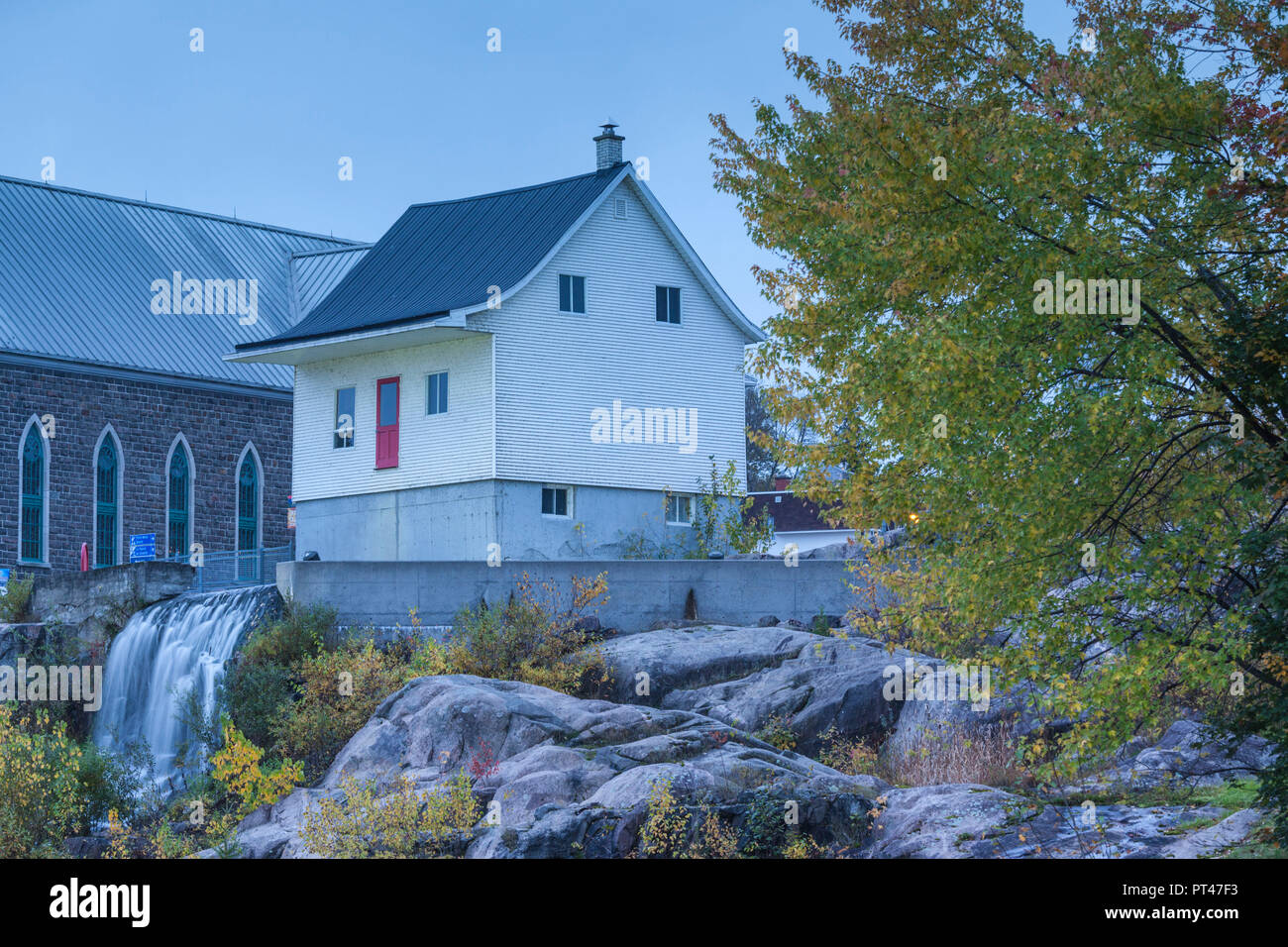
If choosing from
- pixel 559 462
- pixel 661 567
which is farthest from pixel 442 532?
pixel 661 567

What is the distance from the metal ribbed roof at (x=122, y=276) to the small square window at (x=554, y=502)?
1396cm

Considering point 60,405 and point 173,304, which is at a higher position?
point 173,304

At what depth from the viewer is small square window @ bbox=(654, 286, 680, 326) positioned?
36156mm

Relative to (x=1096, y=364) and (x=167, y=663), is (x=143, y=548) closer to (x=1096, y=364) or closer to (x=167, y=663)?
(x=167, y=663)

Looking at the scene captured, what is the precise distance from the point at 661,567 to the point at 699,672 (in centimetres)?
366

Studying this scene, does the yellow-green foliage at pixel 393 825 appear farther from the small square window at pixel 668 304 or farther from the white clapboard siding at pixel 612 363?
the small square window at pixel 668 304

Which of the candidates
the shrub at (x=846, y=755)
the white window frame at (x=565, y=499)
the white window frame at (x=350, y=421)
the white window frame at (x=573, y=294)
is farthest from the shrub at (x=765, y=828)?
the white window frame at (x=350, y=421)

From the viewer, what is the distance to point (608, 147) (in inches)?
1454

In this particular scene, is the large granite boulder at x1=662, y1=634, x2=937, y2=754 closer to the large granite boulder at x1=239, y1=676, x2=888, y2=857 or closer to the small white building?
the large granite boulder at x1=239, y1=676, x2=888, y2=857

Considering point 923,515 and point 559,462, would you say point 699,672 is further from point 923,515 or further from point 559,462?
point 559,462

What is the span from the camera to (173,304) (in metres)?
45.7

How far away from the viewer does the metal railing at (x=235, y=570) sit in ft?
106

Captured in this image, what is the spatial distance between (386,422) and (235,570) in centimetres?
452

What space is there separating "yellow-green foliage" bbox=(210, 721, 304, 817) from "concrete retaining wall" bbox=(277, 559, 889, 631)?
18.7 ft
